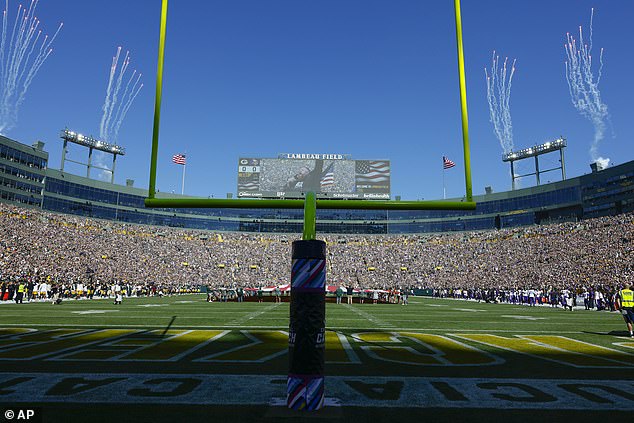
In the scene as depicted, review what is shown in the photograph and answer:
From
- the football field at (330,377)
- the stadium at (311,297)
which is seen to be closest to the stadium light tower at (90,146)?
the stadium at (311,297)

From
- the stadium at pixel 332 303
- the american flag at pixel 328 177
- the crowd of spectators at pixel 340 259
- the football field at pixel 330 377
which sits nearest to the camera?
the football field at pixel 330 377

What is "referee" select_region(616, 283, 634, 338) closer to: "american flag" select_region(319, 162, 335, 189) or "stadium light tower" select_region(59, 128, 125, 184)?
"american flag" select_region(319, 162, 335, 189)

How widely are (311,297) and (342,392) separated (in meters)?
1.54

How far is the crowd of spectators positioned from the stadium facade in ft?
11.2

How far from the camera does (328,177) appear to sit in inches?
1447

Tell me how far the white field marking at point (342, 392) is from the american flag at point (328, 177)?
3092 cm

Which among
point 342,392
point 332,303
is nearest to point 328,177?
point 332,303

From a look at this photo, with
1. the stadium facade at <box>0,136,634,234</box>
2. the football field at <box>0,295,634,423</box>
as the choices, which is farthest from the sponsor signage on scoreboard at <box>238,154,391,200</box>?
the stadium facade at <box>0,136,634,234</box>

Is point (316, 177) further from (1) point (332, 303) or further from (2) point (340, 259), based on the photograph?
(2) point (340, 259)

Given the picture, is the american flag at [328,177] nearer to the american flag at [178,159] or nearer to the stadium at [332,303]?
the stadium at [332,303]

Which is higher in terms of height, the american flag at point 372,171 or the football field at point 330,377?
the american flag at point 372,171

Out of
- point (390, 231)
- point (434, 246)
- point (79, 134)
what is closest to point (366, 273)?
point (434, 246)

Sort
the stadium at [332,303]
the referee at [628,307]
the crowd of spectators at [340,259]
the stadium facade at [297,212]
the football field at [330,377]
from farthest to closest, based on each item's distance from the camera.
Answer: the stadium facade at [297,212]
the crowd of spectators at [340,259]
the referee at [628,307]
the stadium at [332,303]
the football field at [330,377]

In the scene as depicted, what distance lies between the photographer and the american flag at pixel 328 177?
36.6 meters
